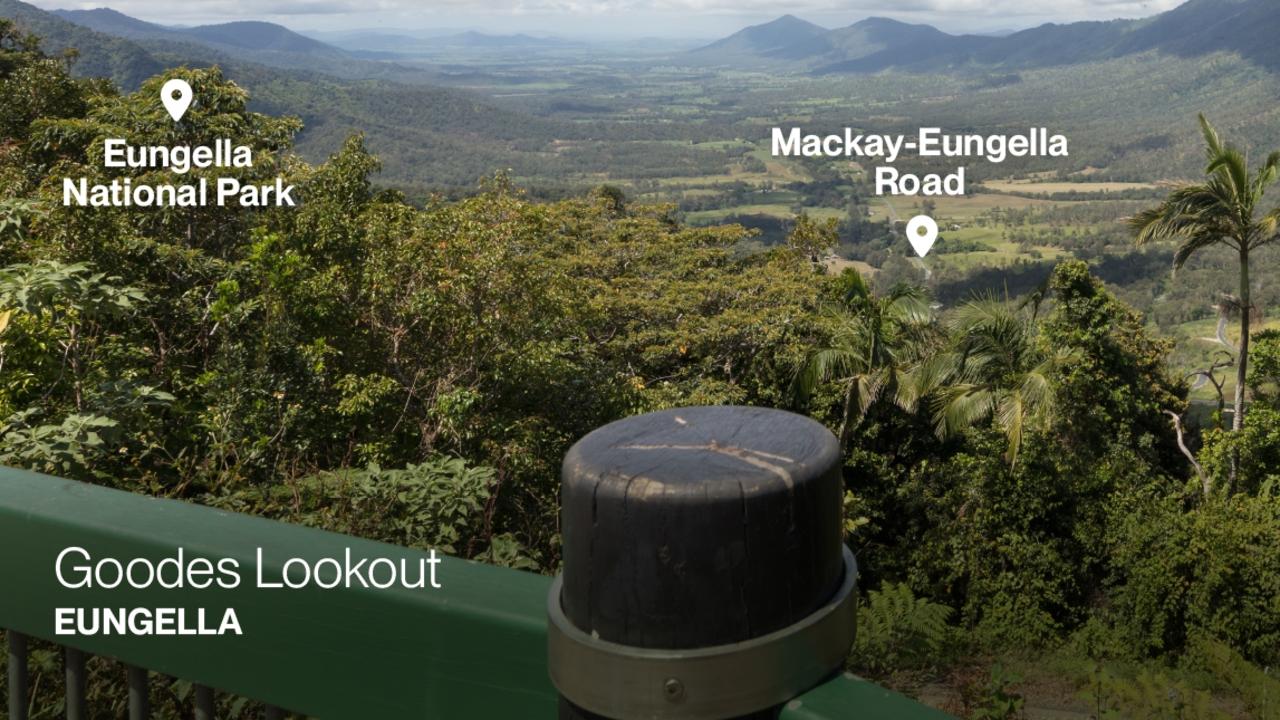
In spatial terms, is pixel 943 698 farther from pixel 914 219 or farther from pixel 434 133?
pixel 434 133

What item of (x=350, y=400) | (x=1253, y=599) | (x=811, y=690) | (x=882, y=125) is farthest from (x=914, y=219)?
(x=882, y=125)

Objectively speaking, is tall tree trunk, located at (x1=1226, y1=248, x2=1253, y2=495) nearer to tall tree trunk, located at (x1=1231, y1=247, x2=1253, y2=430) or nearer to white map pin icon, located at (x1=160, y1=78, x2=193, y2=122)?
tall tree trunk, located at (x1=1231, y1=247, x2=1253, y2=430)

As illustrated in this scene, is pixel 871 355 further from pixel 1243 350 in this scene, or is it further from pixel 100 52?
pixel 100 52

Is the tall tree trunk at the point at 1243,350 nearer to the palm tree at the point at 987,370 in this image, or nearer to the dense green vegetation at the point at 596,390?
the dense green vegetation at the point at 596,390

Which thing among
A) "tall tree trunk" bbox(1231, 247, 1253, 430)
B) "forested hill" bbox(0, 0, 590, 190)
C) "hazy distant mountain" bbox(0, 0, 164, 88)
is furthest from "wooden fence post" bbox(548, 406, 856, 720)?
"hazy distant mountain" bbox(0, 0, 164, 88)

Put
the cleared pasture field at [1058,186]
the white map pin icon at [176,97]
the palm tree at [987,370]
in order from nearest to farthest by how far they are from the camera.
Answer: the white map pin icon at [176,97] → the palm tree at [987,370] → the cleared pasture field at [1058,186]

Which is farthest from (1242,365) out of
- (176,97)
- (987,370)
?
(176,97)

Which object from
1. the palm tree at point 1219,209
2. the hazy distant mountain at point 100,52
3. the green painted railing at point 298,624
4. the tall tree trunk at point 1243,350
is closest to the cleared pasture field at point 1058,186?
the hazy distant mountain at point 100,52

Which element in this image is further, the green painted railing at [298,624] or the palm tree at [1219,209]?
the palm tree at [1219,209]
